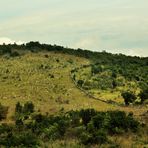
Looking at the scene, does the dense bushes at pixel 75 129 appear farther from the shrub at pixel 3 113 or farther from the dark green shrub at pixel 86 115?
the shrub at pixel 3 113

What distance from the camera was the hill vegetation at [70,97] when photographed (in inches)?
1508

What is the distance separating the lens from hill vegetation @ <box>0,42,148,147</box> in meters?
38.3

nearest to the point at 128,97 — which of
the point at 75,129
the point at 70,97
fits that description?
the point at 70,97

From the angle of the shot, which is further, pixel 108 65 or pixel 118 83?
pixel 108 65

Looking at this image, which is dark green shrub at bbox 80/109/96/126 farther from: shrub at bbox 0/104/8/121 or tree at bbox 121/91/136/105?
tree at bbox 121/91/136/105

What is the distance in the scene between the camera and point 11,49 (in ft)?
376

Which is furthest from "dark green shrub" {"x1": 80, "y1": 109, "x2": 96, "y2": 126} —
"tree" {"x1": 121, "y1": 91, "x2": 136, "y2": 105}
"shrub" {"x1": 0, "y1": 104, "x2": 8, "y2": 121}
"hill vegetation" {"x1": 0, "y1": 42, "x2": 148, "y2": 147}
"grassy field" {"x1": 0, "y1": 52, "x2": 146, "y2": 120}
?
"tree" {"x1": 121, "y1": 91, "x2": 136, "y2": 105}

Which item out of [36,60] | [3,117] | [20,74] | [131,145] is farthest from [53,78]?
[131,145]

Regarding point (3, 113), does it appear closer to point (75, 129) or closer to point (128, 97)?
point (128, 97)

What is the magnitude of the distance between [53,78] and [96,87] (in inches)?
347

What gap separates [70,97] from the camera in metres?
82.4

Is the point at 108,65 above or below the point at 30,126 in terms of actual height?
above

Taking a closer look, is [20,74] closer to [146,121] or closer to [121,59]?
[121,59]

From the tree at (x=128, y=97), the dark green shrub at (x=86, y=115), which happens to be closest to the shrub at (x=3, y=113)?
the dark green shrub at (x=86, y=115)
